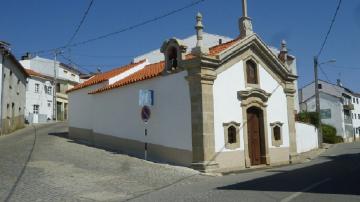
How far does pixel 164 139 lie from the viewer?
691 inches

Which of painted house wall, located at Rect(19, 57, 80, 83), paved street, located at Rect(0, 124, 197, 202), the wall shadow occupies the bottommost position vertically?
the wall shadow

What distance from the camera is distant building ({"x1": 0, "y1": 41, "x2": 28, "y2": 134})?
30141 millimetres

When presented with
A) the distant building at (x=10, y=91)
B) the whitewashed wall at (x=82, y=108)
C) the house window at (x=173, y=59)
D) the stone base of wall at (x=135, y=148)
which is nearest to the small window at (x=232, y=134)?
the stone base of wall at (x=135, y=148)

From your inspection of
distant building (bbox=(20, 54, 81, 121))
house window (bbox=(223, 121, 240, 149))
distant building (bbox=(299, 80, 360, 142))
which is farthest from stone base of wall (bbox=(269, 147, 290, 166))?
distant building (bbox=(299, 80, 360, 142))

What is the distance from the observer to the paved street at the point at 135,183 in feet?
32.4

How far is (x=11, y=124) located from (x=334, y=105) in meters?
46.1

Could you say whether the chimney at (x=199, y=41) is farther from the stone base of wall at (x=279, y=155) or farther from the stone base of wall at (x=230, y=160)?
the stone base of wall at (x=279, y=155)

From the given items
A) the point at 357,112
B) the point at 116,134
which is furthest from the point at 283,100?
the point at 357,112

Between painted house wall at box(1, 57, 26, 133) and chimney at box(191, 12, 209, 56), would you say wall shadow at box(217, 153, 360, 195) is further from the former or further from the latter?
painted house wall at box(1, 57, 26, 133)

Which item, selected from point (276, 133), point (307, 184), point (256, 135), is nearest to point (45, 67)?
point (276, 133)

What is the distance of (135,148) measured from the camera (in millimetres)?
19516

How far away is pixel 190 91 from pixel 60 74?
42.8 metres

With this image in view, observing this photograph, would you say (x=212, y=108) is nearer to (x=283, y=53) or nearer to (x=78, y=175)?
(x=78, y=175)

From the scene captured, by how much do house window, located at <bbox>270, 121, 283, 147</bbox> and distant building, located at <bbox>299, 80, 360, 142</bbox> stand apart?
40835 mm
